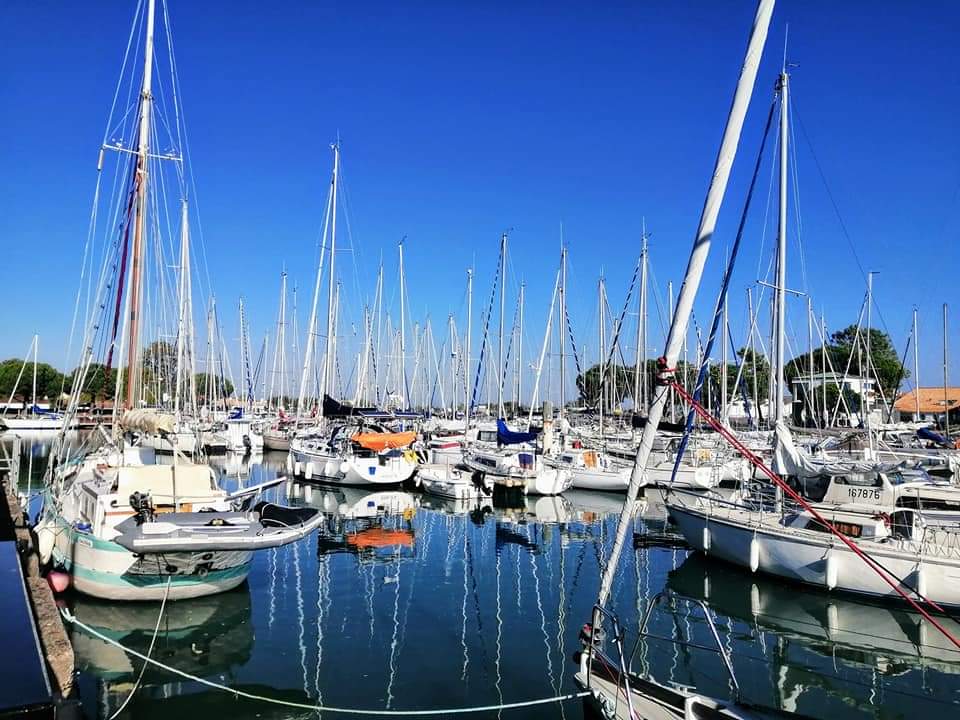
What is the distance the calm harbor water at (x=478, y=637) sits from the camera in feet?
41.2

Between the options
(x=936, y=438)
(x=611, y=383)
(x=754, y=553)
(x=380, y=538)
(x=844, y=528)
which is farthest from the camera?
(x=611, y=383)

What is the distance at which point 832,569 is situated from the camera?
60.8 feet

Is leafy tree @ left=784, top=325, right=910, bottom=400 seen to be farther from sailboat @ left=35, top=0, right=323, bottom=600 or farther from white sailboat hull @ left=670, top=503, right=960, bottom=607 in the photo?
sailboat @ left=35, top=0, right=323, bottom=600

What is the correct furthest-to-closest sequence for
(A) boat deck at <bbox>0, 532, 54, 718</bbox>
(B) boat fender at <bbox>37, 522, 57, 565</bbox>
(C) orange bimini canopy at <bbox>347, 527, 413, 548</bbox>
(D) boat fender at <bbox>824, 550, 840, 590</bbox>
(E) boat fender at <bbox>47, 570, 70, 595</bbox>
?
(C) orange bimini canopy at <bbox>347, 527, 413, 548</bbox>, (D) boat fender at <bbox>824, 550, 840, 590</bbox>, (B) boat fender at <bbox>37, 522, 57, 565</bbox>, (E) boat fender at <bbox>47, 570, 70, 595</bbox>, (A) boat deck at <bbox>0, 532, 54, 718</bbox>

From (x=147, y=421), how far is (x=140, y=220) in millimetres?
6768

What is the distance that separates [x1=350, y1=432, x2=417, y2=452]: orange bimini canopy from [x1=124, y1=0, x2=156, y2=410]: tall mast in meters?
18.1

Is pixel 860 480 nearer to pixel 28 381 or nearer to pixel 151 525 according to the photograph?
pixel 151 525

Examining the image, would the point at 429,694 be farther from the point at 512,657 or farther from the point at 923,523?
Result: the point at 923,523

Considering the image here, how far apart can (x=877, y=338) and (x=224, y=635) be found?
4023 inches

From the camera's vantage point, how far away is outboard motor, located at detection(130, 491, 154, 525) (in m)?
16.2

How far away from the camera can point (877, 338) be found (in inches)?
3878

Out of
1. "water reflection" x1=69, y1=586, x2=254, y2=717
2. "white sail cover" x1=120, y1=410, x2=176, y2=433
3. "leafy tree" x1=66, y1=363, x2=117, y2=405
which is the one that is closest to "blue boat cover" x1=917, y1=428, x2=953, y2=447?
"water reflection" x1=69, y1=586, x2=254, y2=717

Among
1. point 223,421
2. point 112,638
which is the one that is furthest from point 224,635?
point 223,421

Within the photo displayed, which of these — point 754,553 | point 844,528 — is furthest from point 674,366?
point 844,528
